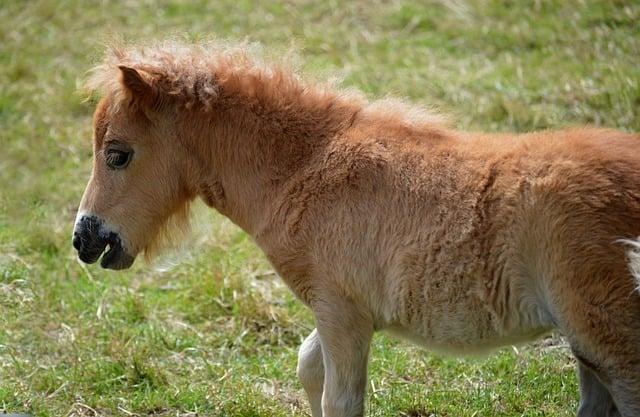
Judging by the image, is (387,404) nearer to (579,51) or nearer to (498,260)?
(498,260)

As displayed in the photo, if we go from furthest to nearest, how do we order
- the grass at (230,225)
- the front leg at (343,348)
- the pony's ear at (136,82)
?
the grass at (230,225)
the pony's ear at (136,82)
the front leg at (343,348)

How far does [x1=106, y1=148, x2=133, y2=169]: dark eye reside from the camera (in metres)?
5.39

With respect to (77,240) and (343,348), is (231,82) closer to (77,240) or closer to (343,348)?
(77,240)

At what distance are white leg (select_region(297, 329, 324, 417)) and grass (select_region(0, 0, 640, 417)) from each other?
0.41 meters

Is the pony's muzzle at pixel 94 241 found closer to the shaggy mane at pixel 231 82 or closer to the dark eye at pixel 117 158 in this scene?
the dark eye at pixel 117 158

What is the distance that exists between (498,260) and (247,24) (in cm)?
740

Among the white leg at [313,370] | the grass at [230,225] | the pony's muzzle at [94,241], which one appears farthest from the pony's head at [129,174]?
the white leg at [313,370]

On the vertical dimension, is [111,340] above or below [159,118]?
below

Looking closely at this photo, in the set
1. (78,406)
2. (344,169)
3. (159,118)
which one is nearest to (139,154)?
(159,118)

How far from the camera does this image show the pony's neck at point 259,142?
5234 mm

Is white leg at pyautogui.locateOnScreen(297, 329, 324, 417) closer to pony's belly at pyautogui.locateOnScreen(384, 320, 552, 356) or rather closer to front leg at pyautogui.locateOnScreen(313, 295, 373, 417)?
front leg at pyautogui.locateOnScreen(313, 295, 373, 417)

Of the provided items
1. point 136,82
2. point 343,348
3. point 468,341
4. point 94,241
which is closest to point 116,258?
point 94,241

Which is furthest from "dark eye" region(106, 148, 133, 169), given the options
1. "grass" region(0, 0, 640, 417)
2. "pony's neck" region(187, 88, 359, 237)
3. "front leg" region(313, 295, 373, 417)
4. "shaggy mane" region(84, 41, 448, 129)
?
"front leg" region(313, 295, 373, 417)

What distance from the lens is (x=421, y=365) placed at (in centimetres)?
635
